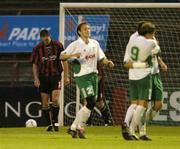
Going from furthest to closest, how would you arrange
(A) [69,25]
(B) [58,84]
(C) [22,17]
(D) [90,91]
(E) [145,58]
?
(C) [22,17] → (A) [69,25] → (B) [58,84] → (D) [90,91] → (E) [145,58]

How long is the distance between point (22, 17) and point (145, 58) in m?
10.3

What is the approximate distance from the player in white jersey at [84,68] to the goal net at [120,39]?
450 cm

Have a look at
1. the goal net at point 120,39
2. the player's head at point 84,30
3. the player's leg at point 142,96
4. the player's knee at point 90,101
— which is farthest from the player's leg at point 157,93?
the goal net at point 120,39

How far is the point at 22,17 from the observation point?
67.6 ft

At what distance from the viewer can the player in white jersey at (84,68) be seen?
37.7ft

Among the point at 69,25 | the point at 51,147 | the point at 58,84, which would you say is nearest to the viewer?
the point at 51,147

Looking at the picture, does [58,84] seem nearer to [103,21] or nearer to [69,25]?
[69,25]

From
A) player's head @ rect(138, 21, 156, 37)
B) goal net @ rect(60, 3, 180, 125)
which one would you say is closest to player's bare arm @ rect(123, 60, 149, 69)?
player's head @ rect(138, 21, 156, 37)

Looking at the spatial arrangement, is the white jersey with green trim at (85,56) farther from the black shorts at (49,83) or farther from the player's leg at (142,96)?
the black shorts at (49,83)

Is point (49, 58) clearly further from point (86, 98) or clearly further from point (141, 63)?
point (141, 63)

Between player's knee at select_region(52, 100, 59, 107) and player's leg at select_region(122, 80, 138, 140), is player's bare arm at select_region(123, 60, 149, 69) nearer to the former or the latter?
player's leg at select_region(122, 80, 138, 140)

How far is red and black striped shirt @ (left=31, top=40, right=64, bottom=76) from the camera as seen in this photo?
46.4 feet

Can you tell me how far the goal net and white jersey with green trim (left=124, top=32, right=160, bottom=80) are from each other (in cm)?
557

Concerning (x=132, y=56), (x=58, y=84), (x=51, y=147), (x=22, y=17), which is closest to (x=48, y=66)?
(x=58, y=84)
